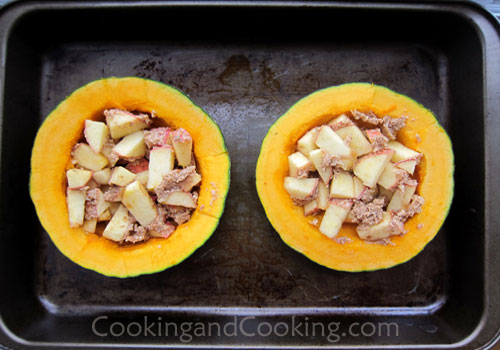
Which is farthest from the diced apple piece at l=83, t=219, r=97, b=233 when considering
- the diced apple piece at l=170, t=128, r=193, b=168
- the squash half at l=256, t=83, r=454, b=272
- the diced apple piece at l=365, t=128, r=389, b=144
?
the diced apple piece at l=365, t=128, r=389, b=144

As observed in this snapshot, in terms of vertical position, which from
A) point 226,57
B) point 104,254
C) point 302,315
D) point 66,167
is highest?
point 226,57

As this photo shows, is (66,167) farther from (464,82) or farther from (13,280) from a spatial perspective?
(464,82)

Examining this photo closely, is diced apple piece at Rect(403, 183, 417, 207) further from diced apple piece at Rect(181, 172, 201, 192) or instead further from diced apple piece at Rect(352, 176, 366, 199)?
diced apple piece at Rect(181, 172, 201, 192)

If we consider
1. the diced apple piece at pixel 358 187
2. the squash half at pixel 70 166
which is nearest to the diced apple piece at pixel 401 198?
the diced apple piece at pixel 358 187

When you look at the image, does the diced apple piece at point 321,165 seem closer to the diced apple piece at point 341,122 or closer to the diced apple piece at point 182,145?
the diced apple piece at point 341,122

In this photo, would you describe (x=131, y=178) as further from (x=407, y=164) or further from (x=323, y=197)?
(x=407, y=164)

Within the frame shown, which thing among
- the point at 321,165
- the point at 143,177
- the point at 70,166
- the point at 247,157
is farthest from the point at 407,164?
the point at 70,166

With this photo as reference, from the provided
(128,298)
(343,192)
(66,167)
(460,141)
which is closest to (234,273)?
(128,298)
